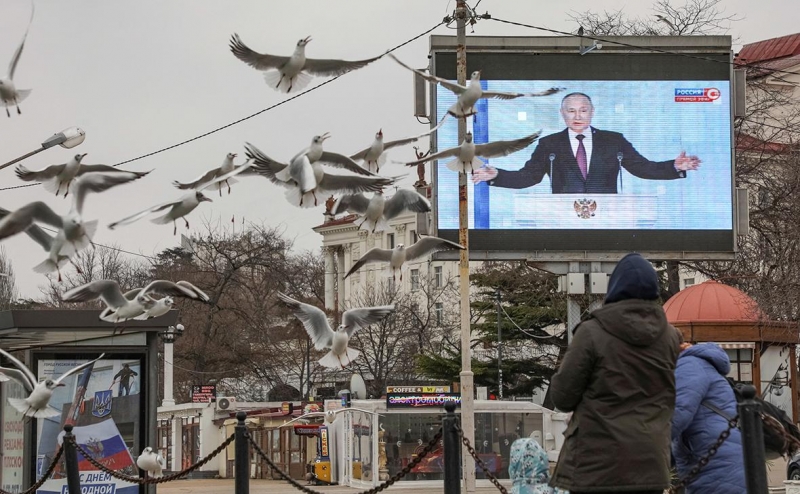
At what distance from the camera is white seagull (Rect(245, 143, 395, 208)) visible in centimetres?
967

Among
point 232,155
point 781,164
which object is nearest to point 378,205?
point 232,155

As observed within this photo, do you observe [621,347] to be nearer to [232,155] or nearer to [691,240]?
[232,155]

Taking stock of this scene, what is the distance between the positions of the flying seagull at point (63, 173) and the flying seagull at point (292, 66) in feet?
4.40

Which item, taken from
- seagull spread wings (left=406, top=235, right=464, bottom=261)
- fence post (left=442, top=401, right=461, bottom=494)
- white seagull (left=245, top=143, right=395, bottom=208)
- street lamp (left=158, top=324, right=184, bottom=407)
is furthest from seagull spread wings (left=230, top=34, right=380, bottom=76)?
street lamp (left=158, top=324, right=184, bottom=407)

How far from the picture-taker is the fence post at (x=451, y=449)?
861cm

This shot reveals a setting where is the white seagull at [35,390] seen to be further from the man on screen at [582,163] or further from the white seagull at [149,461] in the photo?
the man on screen at [582,163]

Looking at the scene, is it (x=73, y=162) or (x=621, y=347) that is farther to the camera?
(x=73, y=162)

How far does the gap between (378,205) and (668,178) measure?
1495 cm

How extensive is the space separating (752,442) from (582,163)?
1714 cm

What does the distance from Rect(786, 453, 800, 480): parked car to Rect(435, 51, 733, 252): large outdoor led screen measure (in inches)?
192

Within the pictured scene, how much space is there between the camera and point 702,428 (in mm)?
7672

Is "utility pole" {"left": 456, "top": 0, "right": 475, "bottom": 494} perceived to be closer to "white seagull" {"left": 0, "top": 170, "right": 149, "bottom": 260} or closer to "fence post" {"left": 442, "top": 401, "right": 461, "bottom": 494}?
"white seagull" {"left": 0, "top": 170, "right": 149, "bottom": 260}

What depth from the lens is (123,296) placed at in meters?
10.5

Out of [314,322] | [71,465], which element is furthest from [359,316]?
[71,465]
